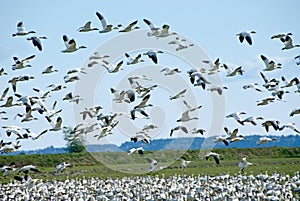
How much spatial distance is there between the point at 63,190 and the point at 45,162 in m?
24.5

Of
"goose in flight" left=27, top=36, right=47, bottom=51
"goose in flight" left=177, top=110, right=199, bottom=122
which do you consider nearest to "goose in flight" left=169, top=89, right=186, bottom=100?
"goose in flight" left=177, top=110, right=199, bottom=122

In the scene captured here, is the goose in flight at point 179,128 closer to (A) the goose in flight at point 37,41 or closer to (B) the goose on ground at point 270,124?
(B) the goose on ground at point 270,124

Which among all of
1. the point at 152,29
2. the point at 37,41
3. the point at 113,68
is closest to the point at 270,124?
the point at 152,29

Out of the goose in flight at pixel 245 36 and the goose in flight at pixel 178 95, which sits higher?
the goose in flight at pixel 245 36

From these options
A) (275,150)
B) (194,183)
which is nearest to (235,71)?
(194,183)

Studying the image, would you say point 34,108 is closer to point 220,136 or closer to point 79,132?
point 79,132

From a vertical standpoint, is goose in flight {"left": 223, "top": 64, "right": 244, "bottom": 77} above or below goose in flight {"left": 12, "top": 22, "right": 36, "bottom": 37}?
below

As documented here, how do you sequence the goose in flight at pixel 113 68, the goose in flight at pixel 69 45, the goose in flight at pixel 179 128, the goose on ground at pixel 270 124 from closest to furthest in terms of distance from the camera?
the goose on ground at pixel 270 124 < the goose in flight at pixel 69 45 < the goose in flight at pixel 113 68 < the goose in flight at pixel 179 128

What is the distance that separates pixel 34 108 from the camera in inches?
881

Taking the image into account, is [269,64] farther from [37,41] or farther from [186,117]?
[37,41]

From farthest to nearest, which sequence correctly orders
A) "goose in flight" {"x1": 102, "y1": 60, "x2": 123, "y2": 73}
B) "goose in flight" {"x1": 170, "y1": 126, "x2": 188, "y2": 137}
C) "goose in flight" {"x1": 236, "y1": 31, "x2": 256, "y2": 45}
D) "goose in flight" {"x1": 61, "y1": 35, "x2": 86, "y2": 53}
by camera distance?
"goose in flight" {"x1": 170, "y1": 126, "x2": 188, "y2": 137} → "goose in flight" {"x1": 102, "y1": 60, "x2": 123, "y2": 73} → "goose in flight" {"x1": 61, "y1": 35, "x2": 86, "y2": 53} → "goose in flight" {"x1": 236, "y1": 31, "x2": 256, "y2": 45}

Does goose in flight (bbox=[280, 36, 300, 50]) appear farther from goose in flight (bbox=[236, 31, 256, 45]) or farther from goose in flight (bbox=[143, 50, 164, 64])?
goose in flight (bbox=[143, 50, 164, 64])

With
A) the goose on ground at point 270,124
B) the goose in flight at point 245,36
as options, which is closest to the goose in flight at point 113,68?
the goose in flight at point 245,36

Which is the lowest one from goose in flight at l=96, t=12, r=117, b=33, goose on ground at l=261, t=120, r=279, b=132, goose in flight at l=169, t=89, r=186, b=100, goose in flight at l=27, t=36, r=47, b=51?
goose on ground at l=261, t=120, r=279, b=132
